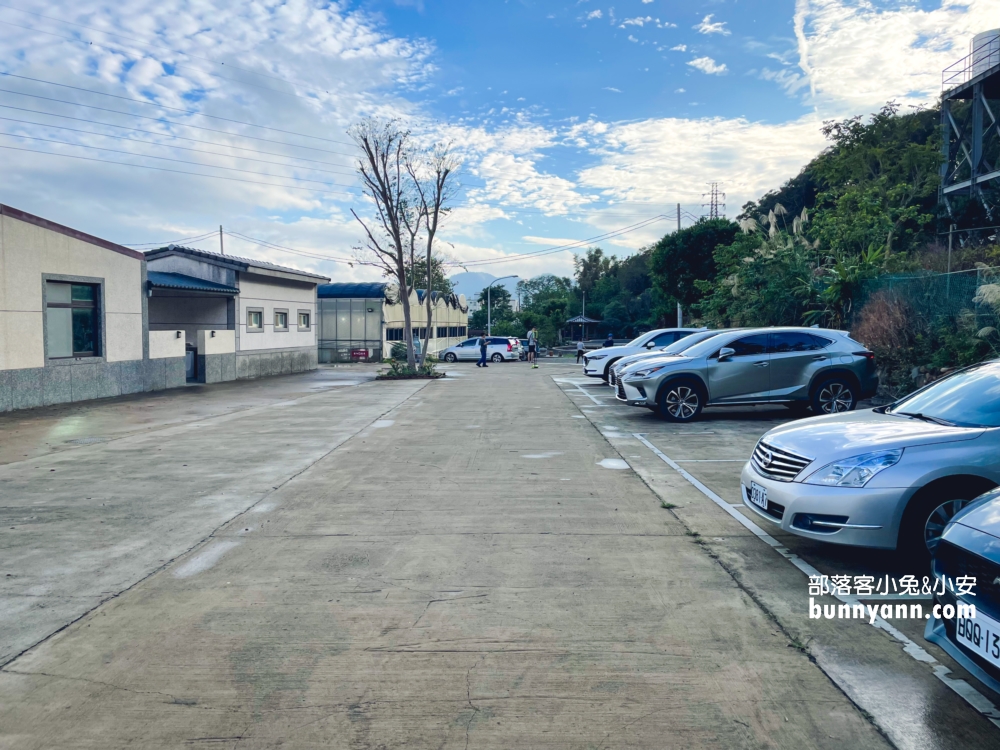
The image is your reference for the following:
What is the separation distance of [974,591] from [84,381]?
62.0 feet

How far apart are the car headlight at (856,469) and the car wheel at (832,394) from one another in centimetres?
817

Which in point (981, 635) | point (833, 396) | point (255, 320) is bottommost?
point (981, 635)

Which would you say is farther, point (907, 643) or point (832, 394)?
point (832, 394)

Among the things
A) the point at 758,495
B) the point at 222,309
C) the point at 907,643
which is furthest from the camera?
the point at 222,309

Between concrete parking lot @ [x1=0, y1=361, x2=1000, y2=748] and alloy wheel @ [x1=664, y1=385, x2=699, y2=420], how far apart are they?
3699 millimetres

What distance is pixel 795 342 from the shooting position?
Result: 13.0m

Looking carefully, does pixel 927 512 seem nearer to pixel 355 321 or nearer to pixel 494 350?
pixel 494 350

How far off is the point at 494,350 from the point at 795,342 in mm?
30189

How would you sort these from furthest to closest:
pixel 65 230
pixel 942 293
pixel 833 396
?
1. pixel 65 230
2. pixel 942 293
3. pixel 833 396

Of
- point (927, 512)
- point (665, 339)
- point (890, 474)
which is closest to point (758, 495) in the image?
point (890, 474)

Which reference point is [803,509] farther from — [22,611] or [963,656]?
[22,611]

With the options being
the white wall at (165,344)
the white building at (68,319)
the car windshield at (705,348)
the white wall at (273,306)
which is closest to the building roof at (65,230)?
the white building at (68,319)

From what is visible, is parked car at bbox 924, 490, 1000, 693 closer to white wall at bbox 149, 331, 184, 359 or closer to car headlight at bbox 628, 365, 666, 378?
car headlight at bbox 628, 365, 666, 378

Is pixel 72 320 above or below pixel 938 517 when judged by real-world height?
above
